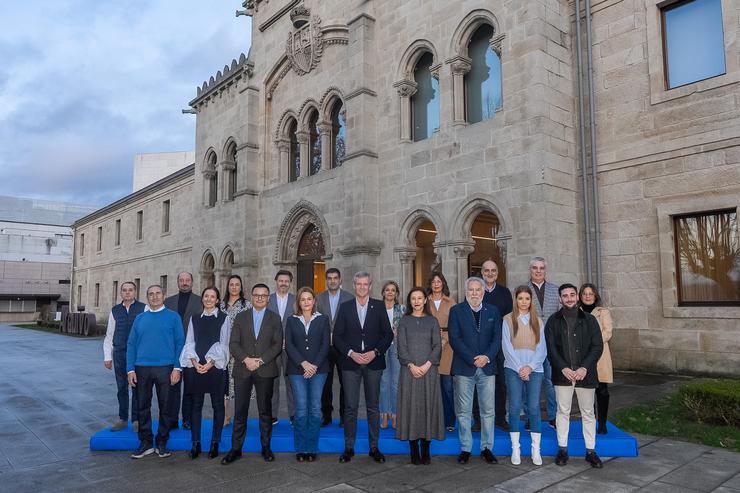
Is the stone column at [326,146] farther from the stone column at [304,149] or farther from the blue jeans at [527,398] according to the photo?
the blue jeans at [527,398]

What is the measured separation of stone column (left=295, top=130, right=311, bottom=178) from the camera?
627 inches

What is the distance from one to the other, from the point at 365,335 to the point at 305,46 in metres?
12.1

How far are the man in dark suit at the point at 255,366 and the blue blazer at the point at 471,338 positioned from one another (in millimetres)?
1832

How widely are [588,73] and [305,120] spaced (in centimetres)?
800

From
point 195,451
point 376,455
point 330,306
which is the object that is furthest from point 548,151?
point 195,451

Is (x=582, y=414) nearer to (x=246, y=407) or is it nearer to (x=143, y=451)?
(x=246, y=407)

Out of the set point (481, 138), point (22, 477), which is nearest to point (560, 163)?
point (481, 138)

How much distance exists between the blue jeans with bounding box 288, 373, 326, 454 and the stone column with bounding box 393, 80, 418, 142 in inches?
323

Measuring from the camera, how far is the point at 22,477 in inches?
205

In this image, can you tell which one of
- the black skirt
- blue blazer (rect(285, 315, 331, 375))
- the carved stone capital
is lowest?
the black skirt

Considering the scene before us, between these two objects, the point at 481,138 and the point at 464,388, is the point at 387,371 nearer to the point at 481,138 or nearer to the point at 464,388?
the point at 464,388

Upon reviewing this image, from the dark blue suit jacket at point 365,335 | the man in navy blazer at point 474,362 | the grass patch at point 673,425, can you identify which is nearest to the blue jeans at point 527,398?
the man in navy blazer at point 474,362

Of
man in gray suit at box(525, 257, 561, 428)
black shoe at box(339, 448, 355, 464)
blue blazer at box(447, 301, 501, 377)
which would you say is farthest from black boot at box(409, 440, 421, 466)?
man in gray suit at box(525, 257, 561, 428)

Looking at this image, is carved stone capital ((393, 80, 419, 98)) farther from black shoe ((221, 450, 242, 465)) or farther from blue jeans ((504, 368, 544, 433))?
black shoe ((221, 450, 242, 465))
